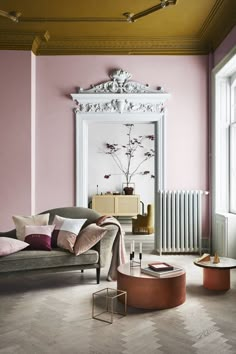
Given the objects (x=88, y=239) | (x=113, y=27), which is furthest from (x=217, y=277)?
(x=113, y=27)

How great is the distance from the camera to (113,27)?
5.95 m

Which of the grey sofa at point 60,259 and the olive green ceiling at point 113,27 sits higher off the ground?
the olive green ceiling at point 113,27

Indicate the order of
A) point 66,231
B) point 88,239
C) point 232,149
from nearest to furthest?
point 88,239, point 66,231, point 232,149

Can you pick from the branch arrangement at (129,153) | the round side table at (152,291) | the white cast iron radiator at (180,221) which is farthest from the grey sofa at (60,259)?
the branch arrangement at (129,153)

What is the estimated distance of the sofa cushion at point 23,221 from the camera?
4.55 metres

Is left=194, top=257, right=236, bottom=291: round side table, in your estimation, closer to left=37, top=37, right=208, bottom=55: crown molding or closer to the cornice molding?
the cornice molding

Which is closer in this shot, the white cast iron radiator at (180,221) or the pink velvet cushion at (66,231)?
the pink velvet cushion at (66,231)

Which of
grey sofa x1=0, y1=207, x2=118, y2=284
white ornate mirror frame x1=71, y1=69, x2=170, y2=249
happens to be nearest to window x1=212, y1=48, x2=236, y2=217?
white ornate mirror frame x1=71, y1=69, x2=170, y2=249

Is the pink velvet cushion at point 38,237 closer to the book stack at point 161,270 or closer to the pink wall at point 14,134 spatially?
the book stack at point 161,270

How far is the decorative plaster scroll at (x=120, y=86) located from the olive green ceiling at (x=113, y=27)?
1.31 feet

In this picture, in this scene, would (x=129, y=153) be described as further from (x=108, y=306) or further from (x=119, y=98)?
(x=108, y=306)

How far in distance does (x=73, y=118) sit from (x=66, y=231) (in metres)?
2.52

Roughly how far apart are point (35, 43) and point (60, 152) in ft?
5.70

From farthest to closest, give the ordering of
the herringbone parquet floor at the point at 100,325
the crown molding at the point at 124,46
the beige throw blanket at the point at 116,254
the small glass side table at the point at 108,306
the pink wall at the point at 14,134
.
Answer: the crown molding at the point at 124,46 → the pink wall at the point at 14,134 → the beige throw blanket at the point at 116,254 → the small glass side table at the point at 108,306 → the herringbone parquet floor at the point at 100,325
